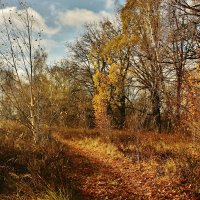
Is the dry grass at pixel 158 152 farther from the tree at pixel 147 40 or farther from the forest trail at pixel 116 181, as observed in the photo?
the tree at pixel 147 40

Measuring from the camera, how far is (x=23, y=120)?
1184 cm

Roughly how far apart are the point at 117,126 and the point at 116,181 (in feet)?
52.7

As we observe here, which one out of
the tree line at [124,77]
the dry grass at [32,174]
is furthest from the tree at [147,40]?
the dry grass at [32,174]

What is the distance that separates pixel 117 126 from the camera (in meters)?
25.8

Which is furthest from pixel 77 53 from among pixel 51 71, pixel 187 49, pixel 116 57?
pixel 187 49

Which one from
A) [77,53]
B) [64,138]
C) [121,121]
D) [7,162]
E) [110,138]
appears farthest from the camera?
[77,53]

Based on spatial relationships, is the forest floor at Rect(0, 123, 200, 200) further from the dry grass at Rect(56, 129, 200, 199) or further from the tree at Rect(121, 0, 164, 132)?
the tree at Rect(121, 0, 164, 132)

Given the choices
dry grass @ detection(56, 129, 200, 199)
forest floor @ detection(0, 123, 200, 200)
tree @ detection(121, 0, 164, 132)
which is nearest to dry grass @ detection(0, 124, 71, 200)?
forest floor @ detection(0, 123, 200, 200)

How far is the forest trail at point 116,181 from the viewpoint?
8375mm

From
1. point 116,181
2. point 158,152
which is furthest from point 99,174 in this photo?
point 158,152

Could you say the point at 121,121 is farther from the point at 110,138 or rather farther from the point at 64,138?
the point at 110,138

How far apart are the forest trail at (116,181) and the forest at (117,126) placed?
0.09 feet

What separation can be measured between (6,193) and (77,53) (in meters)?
22.6

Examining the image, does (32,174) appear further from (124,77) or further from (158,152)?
(124,77)
